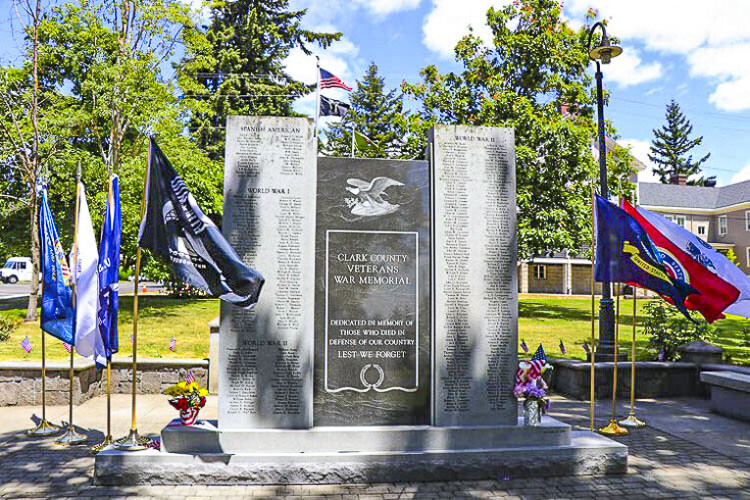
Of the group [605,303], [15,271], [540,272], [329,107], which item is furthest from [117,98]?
[15,271]

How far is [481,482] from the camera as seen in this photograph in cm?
638

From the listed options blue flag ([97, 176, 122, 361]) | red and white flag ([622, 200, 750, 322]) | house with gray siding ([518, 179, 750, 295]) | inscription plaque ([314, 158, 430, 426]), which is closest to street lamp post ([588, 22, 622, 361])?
red and white flag ([622, 200, 750, 322])

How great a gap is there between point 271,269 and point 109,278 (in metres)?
2.22

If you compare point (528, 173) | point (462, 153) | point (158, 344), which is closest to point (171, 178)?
point (462, 153)

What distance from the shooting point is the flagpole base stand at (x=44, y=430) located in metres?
8.03

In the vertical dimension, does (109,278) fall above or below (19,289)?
above

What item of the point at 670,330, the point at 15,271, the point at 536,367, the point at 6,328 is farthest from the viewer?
the point at 15,271

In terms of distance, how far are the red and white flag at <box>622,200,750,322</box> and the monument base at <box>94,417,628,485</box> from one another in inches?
96.7

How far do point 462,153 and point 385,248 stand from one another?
1.63 meters

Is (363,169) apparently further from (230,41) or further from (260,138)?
(230,41)

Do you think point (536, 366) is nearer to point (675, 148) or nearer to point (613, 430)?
point (613, 430)

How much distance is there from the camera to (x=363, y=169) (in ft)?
23.5

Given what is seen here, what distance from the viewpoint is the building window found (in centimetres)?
5079

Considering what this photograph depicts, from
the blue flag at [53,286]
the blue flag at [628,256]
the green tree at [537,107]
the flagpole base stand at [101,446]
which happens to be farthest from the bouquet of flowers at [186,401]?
the green tree at [537,107]
